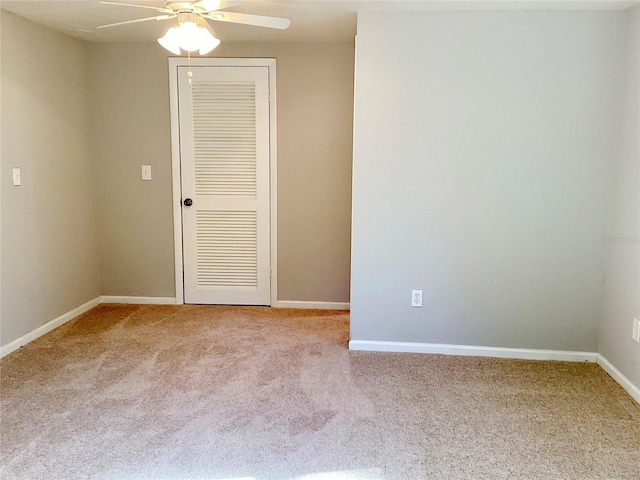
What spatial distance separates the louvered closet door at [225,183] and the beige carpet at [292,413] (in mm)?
773

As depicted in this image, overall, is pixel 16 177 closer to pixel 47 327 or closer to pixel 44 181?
pixel 44 181

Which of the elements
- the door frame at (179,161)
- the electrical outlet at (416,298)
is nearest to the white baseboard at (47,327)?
the door frame at (179,161)

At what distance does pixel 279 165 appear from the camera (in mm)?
4277

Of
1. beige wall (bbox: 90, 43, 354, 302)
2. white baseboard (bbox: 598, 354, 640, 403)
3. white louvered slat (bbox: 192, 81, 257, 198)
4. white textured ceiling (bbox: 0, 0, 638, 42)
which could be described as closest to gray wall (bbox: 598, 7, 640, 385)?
white baseboard (bbox: 598, 354, 640, 403)

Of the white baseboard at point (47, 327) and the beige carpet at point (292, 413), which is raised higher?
the white baseboard at point (47, 327)

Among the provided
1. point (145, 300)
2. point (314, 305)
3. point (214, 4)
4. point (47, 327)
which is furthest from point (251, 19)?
point (145, 300)

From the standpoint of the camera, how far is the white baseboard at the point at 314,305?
14.5 feet

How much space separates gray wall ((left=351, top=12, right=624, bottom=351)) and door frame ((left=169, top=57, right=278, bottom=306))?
116 centimetres

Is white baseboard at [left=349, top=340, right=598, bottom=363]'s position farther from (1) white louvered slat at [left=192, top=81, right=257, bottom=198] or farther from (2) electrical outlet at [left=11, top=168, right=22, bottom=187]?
(2) electrical outlet at [left=11, top=168, right=22, bottom=187]

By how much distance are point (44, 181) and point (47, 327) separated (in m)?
1.07

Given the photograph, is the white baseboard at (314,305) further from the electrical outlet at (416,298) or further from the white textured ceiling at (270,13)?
the white textured ceiling at (270,13)

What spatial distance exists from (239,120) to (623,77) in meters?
2.75

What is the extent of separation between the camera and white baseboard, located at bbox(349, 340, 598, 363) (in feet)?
11.0

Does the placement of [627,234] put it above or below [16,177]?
below
